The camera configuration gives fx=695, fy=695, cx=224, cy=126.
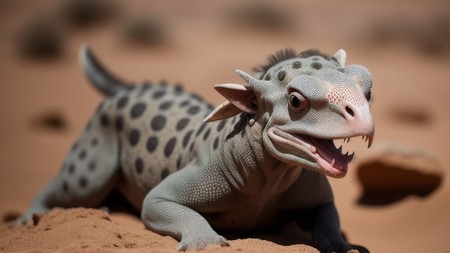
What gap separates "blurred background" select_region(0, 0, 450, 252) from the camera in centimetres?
829

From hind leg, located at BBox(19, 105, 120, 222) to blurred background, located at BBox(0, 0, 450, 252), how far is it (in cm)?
103

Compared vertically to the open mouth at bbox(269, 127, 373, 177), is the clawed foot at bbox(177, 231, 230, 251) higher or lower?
lower

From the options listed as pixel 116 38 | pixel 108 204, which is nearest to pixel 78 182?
pixel 108 204

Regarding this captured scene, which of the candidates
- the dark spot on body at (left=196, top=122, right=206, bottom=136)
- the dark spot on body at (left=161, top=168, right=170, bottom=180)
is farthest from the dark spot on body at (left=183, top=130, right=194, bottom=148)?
the dark spot on body at (left=161, top=168, right=170, bottom=180)

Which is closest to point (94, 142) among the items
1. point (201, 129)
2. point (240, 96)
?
point (201, 129)

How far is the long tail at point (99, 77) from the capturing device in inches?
319

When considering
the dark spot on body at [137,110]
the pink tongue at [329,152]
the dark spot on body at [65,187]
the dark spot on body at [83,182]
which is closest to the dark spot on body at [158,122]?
the dark spot on body at [137,110]

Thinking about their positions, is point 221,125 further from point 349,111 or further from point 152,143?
point 349,111

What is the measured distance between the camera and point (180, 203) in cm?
581

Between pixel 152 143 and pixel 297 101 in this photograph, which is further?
pixel 152 143

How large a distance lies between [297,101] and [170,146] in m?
2.05

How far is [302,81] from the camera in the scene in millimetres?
4926

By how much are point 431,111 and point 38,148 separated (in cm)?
751

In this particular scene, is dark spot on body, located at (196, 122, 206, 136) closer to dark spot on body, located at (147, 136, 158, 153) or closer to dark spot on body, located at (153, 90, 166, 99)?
dark spot on body, located at (147, 136, 158, 153)
